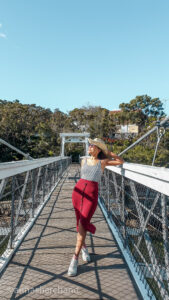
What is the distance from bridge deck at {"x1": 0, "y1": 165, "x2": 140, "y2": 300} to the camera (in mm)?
1662

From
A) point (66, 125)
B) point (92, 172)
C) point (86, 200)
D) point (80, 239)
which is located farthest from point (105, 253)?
point (66, 125)

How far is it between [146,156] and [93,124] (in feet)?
37.1

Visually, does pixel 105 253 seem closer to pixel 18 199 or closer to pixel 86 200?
pixel 86 200

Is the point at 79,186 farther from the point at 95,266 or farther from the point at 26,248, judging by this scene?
the point at 26,248

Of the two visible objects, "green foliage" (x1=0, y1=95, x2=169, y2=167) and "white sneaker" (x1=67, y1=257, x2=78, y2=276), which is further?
"green foliage" (x1=0, y1=95, x2=169, y2=167)

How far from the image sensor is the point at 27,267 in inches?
78.6

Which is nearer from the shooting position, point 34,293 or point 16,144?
point 34,293

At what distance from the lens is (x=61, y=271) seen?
6.40 ft

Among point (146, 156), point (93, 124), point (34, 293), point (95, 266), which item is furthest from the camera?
point (93, 124)

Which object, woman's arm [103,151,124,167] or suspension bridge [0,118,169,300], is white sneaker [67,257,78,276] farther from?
woman's arm [103,151,124,167]

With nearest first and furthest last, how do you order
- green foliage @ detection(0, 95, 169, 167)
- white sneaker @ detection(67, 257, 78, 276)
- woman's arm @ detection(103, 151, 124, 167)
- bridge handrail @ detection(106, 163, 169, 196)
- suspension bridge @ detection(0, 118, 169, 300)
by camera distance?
bridge handrail @ detection(106, 163, 169, 196), suspension bridge @ detection(0, 118, 169, 300), white sneaker @ detection(67, 257, 78, 276), woman's arm @ detection(103, 151, 124, 167), green foliage @ detection(0, 95, 169, 167)

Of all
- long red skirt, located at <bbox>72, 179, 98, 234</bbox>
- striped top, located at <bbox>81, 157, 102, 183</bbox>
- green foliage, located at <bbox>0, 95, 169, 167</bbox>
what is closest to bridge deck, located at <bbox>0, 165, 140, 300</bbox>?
long red skirt, located at <bbox>72, 179, 98, 234</bbox>

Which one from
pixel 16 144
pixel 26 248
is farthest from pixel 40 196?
pixel 16 144

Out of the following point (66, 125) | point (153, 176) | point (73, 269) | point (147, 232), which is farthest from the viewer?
point (66, 125)
